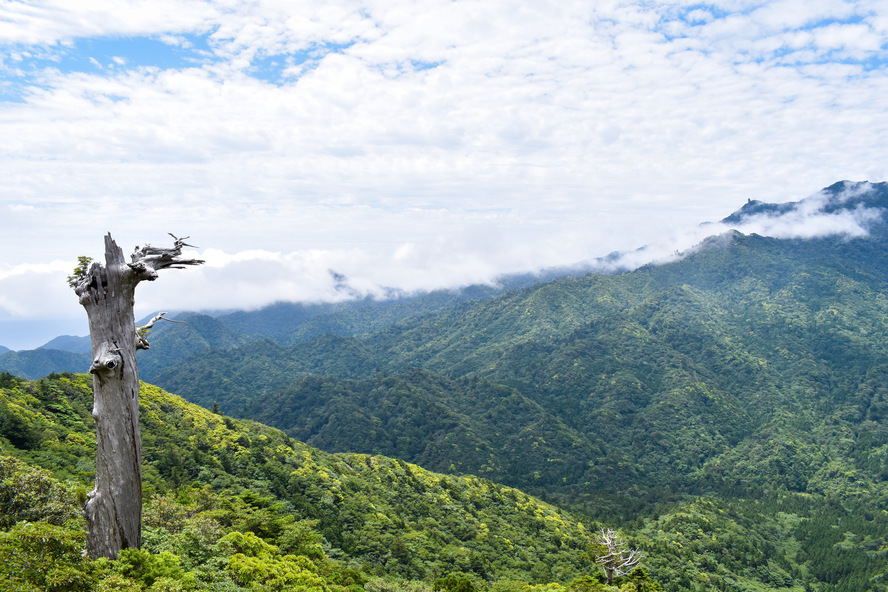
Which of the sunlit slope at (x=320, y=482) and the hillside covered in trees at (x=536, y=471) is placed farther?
the hillside covered in trees at (x=536, y=471)

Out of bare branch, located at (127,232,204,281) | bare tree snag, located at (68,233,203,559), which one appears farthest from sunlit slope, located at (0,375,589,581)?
bare branch, located at (127,232,204,281)

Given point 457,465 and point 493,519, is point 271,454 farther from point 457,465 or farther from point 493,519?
point 457,465

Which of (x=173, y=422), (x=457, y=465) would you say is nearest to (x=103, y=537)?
(x=173, y=422)

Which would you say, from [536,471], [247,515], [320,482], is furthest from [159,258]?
[536,471]

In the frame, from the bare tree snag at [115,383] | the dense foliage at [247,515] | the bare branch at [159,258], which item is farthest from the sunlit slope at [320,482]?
the bare branch at [159,258]

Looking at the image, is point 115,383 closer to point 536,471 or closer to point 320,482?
point 320,482

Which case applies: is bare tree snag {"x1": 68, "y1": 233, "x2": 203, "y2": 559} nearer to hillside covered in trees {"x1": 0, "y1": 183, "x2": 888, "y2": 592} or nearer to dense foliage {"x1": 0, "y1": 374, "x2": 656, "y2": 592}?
dense foliage {"x1": 0, "y1": 374, "x2": 656, "y2": 592}

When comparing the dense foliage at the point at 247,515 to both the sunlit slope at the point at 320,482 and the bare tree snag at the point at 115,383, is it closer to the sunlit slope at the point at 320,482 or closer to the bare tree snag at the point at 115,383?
the sunlit slope at the point at 320,482

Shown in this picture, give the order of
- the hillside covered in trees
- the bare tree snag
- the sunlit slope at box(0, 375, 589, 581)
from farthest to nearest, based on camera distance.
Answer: the hillside covered in trees
the sunlit slope at box(0, 375, 589, 581)
the bare tree snag
